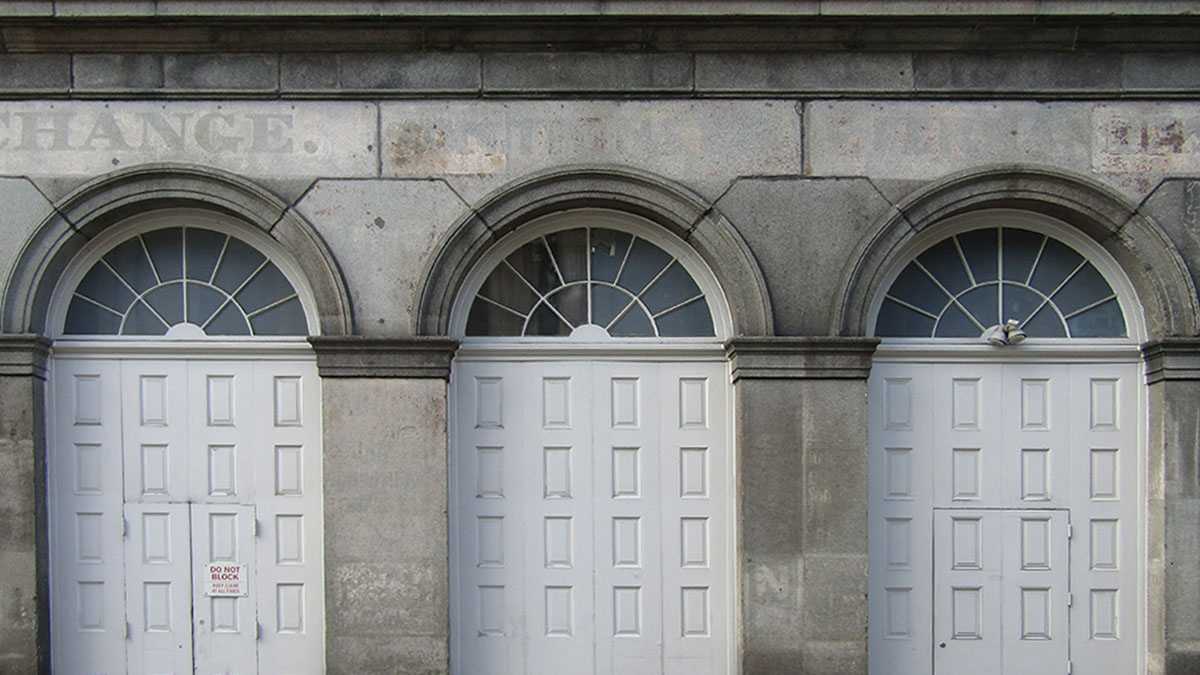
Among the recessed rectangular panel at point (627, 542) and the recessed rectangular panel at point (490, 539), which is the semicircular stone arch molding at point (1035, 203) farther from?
the recessed rectangular panel at point (490, 539)

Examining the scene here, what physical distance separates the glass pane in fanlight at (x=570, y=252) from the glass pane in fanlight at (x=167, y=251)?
2.79 meters

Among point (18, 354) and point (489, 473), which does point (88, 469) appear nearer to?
point (18, 354)

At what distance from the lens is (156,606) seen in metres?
6.32

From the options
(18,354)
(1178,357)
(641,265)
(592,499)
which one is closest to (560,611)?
(592,499)

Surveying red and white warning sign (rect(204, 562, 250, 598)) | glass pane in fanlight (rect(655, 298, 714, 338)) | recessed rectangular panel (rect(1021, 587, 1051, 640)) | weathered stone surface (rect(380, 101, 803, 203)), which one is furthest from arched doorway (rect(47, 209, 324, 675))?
recessed rectangular panel (rect(1021, 587, 1051, 640))

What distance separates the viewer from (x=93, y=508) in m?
6.32

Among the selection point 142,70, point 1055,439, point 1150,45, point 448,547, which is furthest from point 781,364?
point 142,70

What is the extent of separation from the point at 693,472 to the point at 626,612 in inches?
45.5

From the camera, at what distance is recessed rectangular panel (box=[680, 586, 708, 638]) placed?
632 centimetres

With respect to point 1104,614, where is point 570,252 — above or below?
above

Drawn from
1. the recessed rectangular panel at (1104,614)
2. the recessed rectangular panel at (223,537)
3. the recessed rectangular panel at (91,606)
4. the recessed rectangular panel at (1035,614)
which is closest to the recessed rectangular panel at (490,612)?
the recessed rectangular panel at (223,537)

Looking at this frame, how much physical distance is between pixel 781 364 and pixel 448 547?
2.71m

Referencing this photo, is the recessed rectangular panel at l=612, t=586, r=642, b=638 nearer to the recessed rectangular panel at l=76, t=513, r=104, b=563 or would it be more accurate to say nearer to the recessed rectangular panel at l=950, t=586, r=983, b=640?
the recessed rectangular panel at l=950, t=586, r=983, b=640

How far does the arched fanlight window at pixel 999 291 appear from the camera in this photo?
6402mm
